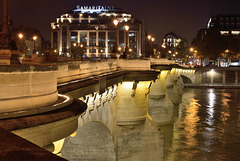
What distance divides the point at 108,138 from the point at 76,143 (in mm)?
2506

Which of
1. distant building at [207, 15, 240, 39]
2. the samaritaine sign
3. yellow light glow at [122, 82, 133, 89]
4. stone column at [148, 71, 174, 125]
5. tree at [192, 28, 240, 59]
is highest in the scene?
the samaritaine sign

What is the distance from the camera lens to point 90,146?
2317cm

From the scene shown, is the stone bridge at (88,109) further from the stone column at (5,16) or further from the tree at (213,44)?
the tree at (213,44)

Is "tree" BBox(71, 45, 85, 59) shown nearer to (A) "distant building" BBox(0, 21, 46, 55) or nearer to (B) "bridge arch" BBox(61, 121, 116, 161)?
(A) "distant building" BBox(0, 21, 46, 55)

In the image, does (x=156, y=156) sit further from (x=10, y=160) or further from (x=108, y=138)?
(x=10, y=160)

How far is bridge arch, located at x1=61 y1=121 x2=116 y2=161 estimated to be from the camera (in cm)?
2188

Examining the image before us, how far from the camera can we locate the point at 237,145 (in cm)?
3447

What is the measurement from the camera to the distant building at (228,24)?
184m

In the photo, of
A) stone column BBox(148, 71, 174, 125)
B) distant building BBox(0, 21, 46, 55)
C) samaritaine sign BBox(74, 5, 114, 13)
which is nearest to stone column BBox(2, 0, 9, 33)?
distant building BBox(0, 21, 46, 55)

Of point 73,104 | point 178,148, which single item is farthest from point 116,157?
point 73,104

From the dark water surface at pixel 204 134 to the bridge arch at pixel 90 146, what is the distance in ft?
29.6

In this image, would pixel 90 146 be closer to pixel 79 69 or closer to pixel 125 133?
pixel 125 133

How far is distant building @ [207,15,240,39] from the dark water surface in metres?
131

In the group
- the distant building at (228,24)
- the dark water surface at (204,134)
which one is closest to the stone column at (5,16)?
the dark water surface at (204,134)
